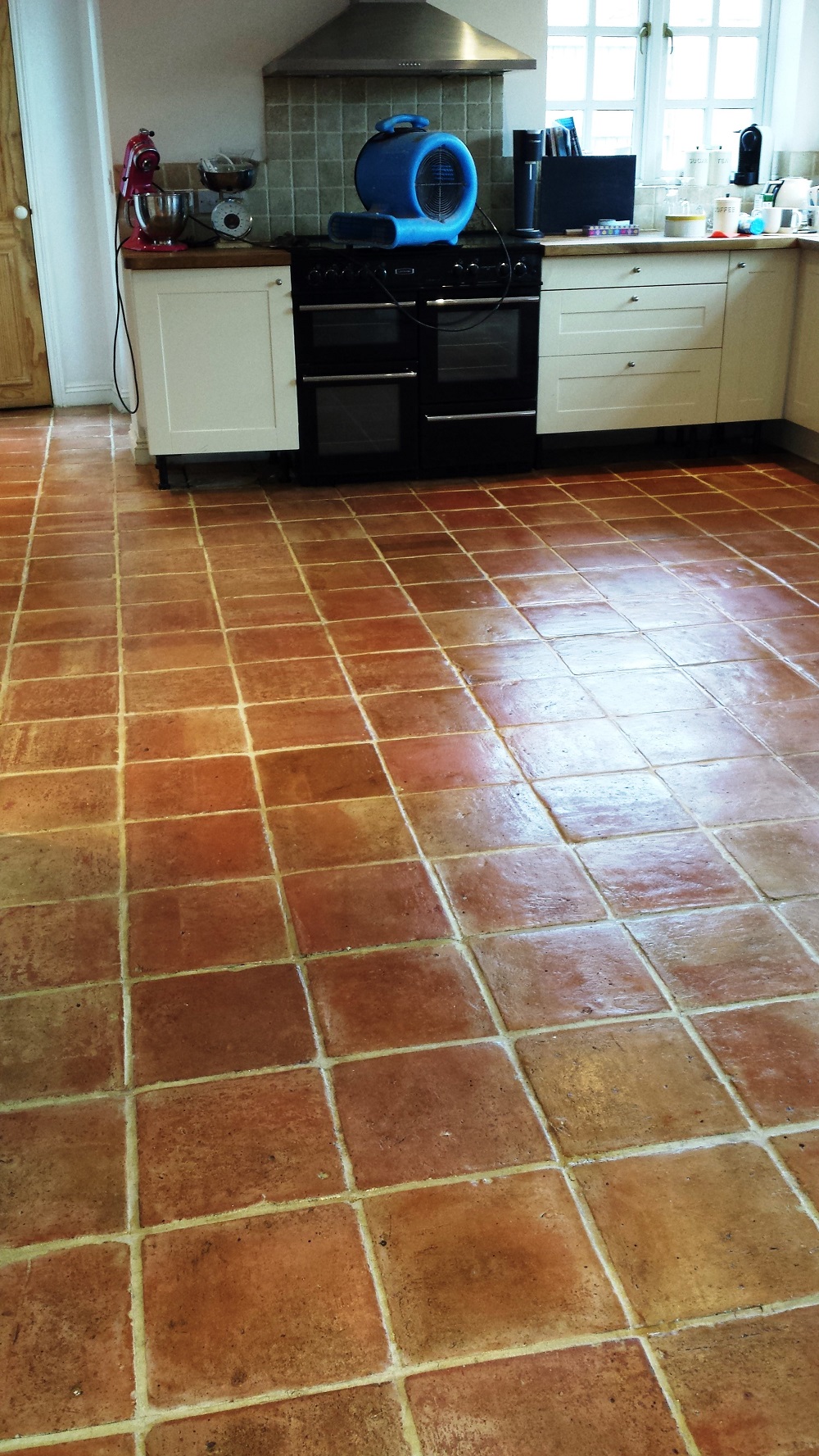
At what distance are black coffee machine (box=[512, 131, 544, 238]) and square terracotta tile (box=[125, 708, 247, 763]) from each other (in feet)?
9.03

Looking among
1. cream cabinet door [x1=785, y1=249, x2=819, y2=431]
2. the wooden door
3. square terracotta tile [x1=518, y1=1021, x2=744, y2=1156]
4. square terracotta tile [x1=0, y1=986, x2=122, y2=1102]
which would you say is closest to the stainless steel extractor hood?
cream cabinet door [x1=785, y1=249, x2=819, y2=431]

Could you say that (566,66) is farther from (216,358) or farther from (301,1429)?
(301,1429)

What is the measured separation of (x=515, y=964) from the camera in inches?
81.1

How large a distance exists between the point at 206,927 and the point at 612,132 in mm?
4547

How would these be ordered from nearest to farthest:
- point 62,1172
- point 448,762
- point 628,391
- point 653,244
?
point 62,1172 < point 448,762 < point 653,244 < point 628,391

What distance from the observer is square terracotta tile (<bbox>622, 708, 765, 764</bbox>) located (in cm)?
275

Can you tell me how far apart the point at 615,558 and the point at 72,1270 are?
296 cm

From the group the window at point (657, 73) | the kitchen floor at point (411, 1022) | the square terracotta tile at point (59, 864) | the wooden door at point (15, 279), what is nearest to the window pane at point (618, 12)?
the window at point (657, 73)

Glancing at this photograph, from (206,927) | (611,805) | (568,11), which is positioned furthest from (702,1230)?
(568,11)

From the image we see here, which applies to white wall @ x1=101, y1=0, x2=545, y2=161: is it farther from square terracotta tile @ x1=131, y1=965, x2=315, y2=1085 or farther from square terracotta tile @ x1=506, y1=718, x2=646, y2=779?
square terracotta tile @ x1=131, y1=965, x2=315, y2=1085

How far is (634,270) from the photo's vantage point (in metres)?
4.83

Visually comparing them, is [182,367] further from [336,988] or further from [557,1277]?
[557,1277]

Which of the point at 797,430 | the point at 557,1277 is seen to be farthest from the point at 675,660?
the point at 797,430

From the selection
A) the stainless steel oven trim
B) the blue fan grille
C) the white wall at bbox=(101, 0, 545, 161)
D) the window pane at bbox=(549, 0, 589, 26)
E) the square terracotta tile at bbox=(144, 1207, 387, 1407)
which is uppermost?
the window pane at bbox=(549, 0, 589, 26)
